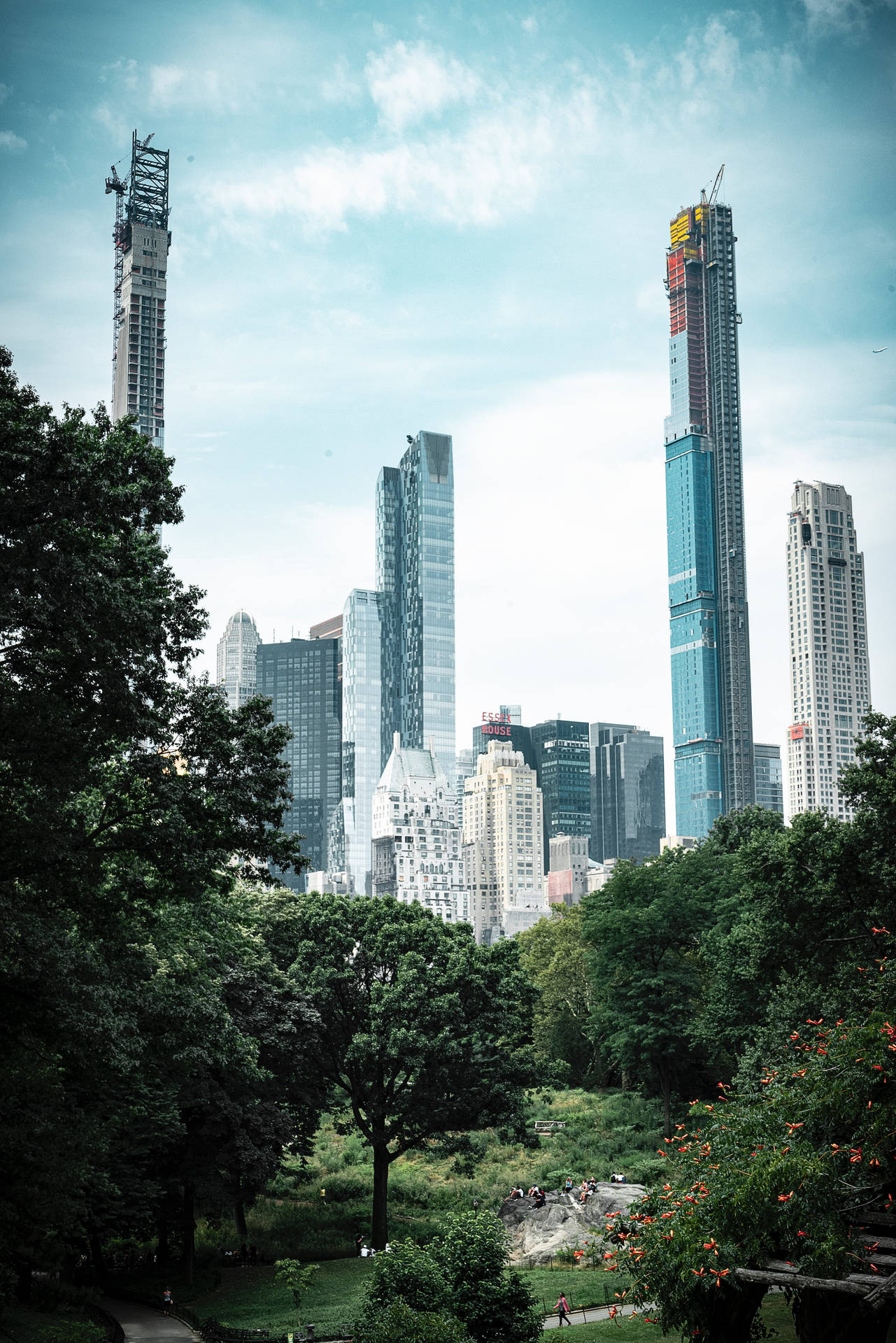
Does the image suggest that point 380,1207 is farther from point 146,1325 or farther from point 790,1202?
point 790,1202

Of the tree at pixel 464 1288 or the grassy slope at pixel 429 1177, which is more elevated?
the tree at pixel 464 1288

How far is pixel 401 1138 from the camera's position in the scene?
44.8 metres

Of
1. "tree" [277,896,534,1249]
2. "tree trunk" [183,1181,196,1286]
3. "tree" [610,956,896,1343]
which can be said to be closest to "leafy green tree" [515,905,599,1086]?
"tree" [277,896,534,1249]

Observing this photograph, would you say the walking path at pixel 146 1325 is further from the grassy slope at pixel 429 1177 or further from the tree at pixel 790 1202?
the tree at pixel 790 1202

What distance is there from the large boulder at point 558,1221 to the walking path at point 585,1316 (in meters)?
6.10

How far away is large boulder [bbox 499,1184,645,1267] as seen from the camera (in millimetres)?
38781

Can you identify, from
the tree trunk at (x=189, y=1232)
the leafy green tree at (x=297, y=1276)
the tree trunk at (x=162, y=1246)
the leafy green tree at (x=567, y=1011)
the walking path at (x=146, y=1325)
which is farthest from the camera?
the leafy green tree at (x=567, y=1011)

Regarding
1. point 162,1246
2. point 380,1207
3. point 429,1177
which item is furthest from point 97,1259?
point 429,1177

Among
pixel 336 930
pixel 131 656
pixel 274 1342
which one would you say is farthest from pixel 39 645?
pixel 336 930

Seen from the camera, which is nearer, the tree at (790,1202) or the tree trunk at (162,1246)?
the tree at (790,1202)

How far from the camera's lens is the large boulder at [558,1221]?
38781 mm

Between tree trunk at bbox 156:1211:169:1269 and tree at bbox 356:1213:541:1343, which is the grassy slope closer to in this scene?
tree trunk at bbox 156:1211:169:1269

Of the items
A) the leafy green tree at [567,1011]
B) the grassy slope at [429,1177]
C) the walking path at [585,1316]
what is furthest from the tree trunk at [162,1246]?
the leafy green tree at [567,1011]

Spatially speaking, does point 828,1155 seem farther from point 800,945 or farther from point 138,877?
point 800,945
